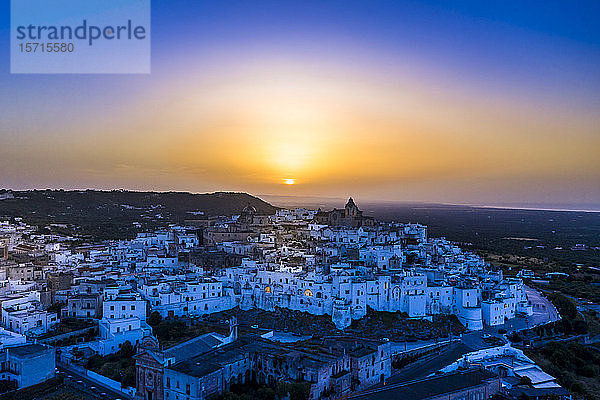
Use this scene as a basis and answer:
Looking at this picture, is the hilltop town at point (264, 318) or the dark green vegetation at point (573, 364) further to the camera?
the dark green vegetation at point (573, 364)

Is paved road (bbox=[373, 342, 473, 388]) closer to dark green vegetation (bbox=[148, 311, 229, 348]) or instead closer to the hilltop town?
the hilltop town

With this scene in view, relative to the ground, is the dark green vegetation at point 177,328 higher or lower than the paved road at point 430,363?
higher

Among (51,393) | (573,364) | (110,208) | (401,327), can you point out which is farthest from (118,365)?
(110,208)

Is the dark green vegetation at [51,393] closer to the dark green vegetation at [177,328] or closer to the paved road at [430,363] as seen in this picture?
the dark green vegetation at [177,328]

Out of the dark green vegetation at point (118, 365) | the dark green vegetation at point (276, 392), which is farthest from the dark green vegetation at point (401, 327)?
the dark green vegetation at point (118, 365)

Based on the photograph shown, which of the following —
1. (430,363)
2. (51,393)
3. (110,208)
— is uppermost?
(110,208)

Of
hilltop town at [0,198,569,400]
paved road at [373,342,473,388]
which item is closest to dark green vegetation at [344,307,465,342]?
hilltop town at [0,198,569,400]

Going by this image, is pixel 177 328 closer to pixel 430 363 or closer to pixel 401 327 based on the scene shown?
pixel 401 327
